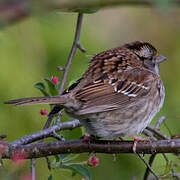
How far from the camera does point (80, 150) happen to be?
2.29 meters

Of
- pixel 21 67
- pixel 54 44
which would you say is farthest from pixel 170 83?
pixel 21 67

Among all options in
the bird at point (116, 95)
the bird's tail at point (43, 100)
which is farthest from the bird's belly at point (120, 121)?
the bird's tail at point (43, 100)

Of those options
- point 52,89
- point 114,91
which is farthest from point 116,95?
point 52,89

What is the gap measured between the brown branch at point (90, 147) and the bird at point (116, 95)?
0.21 meters

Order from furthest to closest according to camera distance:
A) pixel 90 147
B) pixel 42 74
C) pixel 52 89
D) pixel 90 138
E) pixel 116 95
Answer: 1. pixel 42 74
2. pixel 116 95
3. pixel 52 89
4. pixel 90 138
5. pixel 90 147

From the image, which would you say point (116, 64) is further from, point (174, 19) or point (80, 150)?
point (174, 19)

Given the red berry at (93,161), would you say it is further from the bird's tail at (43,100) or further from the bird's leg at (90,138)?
the bird's tail at (43,100)

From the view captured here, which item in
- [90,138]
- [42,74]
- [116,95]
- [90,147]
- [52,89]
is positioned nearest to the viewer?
[90,147]

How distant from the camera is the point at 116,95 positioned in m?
2.85

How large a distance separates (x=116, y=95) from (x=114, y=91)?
0.03 metres

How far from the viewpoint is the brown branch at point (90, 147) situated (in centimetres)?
213

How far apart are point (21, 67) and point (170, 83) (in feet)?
5.86

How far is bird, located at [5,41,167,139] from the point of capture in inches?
99.6

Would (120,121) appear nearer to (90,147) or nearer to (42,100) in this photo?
(90,147)
